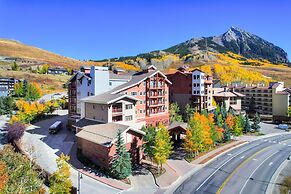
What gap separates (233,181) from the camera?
1259 inches

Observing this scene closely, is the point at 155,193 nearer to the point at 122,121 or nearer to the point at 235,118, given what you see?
the point at 122,121

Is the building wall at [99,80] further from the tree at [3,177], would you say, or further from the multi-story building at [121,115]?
the tree at [3,177]

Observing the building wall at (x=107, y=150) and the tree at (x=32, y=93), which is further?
the tree at (x=32, y=93)

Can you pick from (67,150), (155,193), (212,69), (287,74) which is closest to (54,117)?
(67,150)

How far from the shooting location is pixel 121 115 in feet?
141

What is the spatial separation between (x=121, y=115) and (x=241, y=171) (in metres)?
21.3

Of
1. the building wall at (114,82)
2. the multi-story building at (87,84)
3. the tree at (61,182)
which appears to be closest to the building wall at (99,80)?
the multi-story building at (87,84)

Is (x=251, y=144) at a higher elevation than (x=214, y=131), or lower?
lower

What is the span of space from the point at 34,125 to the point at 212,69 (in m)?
125

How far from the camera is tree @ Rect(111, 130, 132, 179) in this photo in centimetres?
3164

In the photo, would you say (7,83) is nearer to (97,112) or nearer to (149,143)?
(97,112)

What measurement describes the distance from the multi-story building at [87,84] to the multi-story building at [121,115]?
1746 mm

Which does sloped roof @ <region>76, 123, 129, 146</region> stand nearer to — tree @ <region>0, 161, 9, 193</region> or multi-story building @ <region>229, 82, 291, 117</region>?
tree @ <region>0, 161, 9, 193</region>

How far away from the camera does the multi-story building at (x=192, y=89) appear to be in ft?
217
